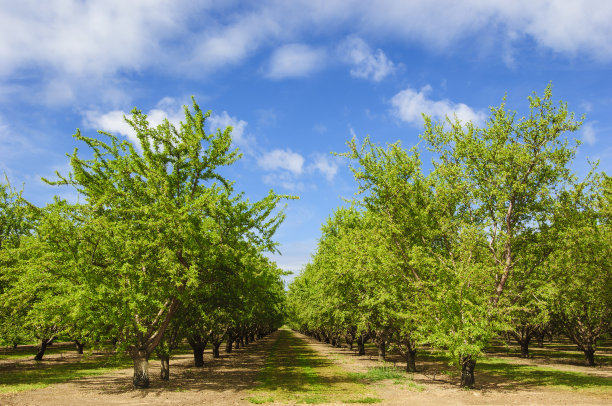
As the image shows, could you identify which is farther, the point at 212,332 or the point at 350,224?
the point at 350,224

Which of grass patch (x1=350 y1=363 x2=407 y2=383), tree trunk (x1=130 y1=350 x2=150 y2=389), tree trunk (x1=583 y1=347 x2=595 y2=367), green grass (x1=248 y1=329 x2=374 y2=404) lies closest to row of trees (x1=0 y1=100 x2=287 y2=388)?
tree trunk (x1=130 y1=350 x2=150 y2=389)

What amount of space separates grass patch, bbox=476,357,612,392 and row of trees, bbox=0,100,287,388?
17387 millimetres

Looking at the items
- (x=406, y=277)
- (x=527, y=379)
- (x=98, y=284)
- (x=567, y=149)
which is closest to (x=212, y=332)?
(x=98, y=284)

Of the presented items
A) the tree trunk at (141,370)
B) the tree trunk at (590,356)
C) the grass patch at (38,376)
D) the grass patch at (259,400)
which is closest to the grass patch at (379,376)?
the grass patch at (259,400)

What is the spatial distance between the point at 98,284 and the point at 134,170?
253 inches

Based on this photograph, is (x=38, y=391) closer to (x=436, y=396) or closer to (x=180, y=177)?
(x=180, y=177)

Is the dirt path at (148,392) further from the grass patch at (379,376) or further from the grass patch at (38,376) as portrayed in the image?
the grass patch at (379,376)

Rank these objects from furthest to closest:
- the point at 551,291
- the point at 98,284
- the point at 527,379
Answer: the point at 527,379 < the point at 551,291 < the point at 98,284

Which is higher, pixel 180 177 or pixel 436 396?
pixel 180 177

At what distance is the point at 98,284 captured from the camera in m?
17.0

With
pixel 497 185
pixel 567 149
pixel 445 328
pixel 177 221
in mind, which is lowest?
pixel 445 328

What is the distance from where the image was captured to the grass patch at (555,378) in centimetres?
2042

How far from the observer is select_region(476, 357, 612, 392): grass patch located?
20422 millimetres

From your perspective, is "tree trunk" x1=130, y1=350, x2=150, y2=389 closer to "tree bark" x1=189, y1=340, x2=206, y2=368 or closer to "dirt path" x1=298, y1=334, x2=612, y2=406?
"tree bark" x1=189, y1=340, x2=206, y2=368
